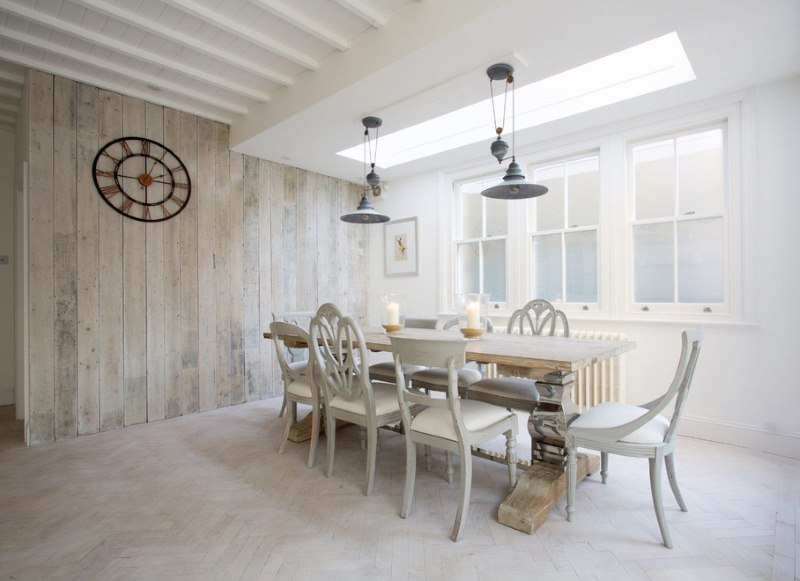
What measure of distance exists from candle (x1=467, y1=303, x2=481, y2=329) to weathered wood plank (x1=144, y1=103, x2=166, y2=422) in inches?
110

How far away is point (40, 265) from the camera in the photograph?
3.00 meters

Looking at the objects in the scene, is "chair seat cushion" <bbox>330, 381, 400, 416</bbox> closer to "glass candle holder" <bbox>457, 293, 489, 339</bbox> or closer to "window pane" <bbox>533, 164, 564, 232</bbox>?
"glass candle holder" <bbox>457, 293, 489, 339</bbox>

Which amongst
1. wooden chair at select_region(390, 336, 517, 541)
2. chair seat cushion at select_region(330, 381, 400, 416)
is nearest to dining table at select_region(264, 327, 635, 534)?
wooden chair at select_region(390, 336, 517, 541)

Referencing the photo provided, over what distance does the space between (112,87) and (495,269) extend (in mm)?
3830

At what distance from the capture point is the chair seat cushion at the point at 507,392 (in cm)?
232

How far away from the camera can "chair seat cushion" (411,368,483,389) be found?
281cm

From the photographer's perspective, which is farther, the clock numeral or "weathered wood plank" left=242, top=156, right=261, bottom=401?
"weathered wood plank" left=242, top=156, right=261, bottom=401

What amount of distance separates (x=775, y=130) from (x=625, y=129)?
954mm

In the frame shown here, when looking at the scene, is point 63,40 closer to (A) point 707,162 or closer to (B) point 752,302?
(A) point 707,162

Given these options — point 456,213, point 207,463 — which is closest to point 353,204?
point 456,213

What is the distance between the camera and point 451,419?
1908mm

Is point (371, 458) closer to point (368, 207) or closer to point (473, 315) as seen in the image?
point (473, 315)

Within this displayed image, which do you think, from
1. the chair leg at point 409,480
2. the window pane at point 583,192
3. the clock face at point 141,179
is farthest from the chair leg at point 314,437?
the window pane at point 583,192

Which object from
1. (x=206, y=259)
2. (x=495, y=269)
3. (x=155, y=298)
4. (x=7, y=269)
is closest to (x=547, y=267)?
(x=495, y=269)
